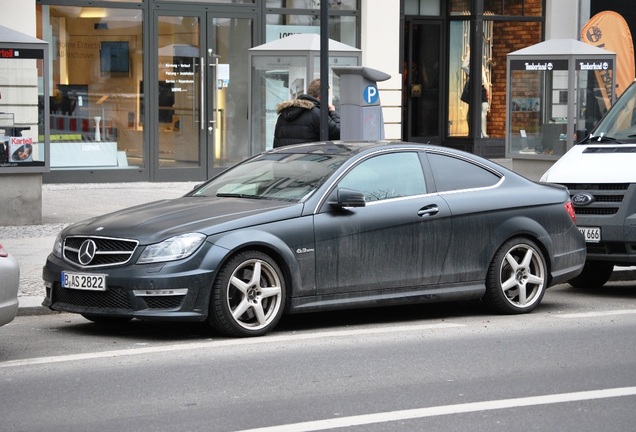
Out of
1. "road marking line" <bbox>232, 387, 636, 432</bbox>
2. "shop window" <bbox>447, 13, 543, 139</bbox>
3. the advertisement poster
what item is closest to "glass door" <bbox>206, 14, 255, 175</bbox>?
"shop window" <bbox>447, 13, 543, 139</bbox>

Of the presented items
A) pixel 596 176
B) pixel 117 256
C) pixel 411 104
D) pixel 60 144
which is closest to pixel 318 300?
pixel 117 256

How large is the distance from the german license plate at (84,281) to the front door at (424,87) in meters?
18.0

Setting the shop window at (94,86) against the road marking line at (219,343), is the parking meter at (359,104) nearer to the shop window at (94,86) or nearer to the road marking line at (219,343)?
the road marking line at (219,343)

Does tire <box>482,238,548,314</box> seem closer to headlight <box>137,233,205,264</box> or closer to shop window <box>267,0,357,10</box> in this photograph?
headlight <box>137,233,205,264</box>

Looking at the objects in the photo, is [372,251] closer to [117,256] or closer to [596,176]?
[117,256]

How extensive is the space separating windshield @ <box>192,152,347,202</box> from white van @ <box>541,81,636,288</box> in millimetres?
3029

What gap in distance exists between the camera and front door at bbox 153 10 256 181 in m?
21.6

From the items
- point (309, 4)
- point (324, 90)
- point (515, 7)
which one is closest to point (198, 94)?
point (309, 4)

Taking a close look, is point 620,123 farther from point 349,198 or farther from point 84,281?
point 84,281

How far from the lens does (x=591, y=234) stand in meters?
11.6

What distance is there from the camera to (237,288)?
8.80 m

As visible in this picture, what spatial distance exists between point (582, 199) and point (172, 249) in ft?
15.4

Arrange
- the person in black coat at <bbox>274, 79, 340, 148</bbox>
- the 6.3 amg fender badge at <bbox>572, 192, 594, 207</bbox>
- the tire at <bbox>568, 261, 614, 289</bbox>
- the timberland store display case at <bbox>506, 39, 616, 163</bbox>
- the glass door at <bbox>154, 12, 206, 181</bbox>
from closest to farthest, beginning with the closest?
the 6.3 amg fender badge at <bbox>572, 192, 594, 207</bbox> → the tire at <bbox>568, 261, 614, 289</bbox> → the person in black coat at <bbox>274, 79, 340, 148</bbox> → the timberland store display case at <bbox>506, 39, 616, 163</bbox> → the glass door at <bbox>154, 12, 206, 181</bbox>

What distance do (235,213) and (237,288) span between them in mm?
584
